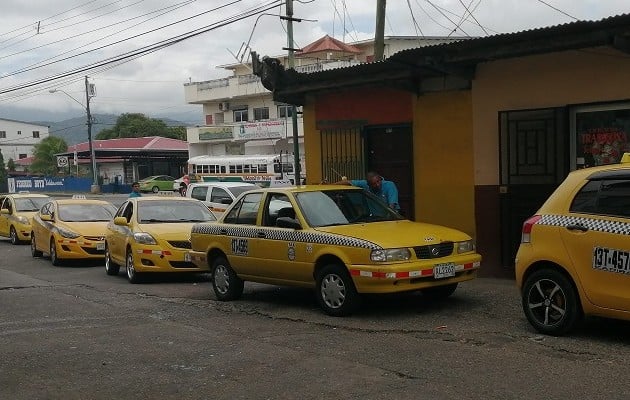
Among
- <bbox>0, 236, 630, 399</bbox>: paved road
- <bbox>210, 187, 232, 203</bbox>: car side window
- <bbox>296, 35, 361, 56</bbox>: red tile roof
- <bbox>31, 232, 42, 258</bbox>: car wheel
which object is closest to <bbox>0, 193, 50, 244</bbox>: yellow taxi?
<bbox>31, 232, 42, 258</bbox>: car wheel

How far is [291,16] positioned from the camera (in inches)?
1003

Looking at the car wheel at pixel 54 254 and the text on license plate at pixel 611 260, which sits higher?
the text on license plate at pixel 611 260

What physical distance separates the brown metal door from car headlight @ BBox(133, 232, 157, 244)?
228 inches

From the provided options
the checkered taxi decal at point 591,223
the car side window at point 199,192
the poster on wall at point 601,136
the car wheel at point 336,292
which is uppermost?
the poster on wall at point 601,136

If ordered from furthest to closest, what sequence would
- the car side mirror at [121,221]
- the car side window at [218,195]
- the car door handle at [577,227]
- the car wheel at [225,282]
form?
the car side window at [218,195], the car side mirror at [121,221], the car wheel at [225,282], the car door handle at [577,227]

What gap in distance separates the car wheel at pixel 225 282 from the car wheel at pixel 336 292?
182 cm

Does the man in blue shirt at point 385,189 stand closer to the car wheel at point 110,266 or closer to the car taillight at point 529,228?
the car taillight at point 529,228

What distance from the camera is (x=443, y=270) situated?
330 inches

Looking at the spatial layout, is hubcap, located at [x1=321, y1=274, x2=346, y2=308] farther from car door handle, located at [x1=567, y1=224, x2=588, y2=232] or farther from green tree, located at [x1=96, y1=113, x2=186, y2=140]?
green tree, located at [x1=96, y1=113, x2=186, y2=140]

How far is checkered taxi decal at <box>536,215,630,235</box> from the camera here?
21.4 feet

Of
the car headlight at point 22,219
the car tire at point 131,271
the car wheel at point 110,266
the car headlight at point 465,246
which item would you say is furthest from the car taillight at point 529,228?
the car headlight at point 22,219

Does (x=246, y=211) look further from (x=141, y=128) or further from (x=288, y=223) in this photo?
(x=141, y=128)

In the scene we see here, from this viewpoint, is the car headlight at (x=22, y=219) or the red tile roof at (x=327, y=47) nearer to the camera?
the car headlight at (x=22, y=219)

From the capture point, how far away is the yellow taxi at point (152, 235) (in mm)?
12453
